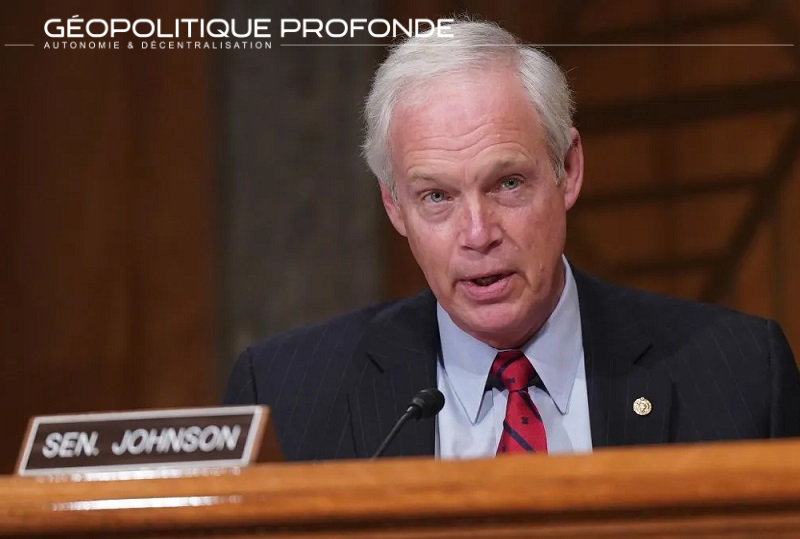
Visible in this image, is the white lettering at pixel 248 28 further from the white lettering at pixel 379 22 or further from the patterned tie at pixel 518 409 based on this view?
the patterned tie at pixel 518 409

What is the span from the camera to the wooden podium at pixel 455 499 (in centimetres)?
91

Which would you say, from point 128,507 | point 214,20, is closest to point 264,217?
point 214,20

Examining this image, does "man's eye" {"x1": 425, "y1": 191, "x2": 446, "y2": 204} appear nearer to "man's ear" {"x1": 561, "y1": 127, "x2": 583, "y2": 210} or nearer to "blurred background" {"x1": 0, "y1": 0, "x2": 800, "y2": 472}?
"man's ear" {"x1": 561, "y1": 127, "x2": 583, "y2": 210}

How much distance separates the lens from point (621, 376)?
1995 millimetres

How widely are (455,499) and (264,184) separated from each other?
1812 millimetres

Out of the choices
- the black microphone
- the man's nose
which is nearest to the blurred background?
the man's nose

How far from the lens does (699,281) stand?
2.62 metres

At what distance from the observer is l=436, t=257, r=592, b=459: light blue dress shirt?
196cm

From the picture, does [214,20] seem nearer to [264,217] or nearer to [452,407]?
[264,217]

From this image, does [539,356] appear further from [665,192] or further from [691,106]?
[691,106]

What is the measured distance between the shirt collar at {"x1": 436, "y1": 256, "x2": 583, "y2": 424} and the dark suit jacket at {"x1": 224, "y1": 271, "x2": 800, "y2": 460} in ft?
0.08

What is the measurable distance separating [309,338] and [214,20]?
32.2 inches

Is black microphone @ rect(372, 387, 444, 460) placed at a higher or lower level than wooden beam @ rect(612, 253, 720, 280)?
lower

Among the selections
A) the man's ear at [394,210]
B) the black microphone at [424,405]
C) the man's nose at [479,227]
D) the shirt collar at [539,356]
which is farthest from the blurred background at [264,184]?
the black microphone at [424,405]
